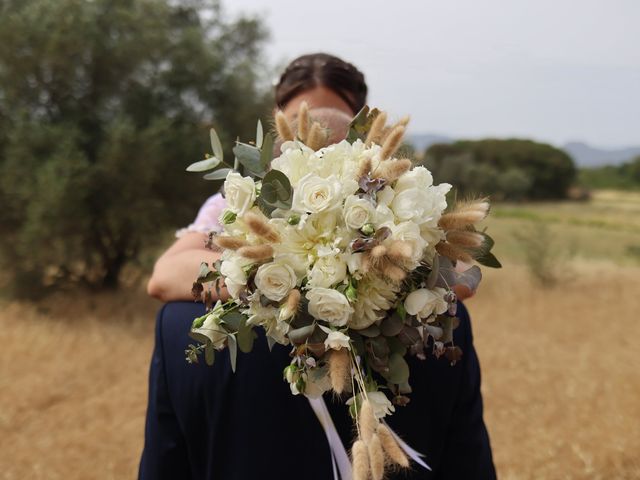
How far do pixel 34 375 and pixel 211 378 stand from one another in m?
5.71

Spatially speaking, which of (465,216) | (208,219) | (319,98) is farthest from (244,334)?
(319,98)

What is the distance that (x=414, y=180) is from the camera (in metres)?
1.14

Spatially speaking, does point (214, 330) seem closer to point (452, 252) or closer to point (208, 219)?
point (452, 252)

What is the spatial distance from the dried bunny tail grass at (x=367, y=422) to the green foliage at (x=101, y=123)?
716 cm

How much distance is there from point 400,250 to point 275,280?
243mm

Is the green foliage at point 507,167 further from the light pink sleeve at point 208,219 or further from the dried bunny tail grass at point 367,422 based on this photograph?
the dried bunny tail grass at point 367,422

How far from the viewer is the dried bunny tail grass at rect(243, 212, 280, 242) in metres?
1.07

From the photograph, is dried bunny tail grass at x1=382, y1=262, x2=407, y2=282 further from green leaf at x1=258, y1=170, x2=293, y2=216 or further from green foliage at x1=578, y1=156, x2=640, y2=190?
green foliage at x1=578, y1=156, x2=640, y2=190

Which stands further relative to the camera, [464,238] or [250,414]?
[250,414]

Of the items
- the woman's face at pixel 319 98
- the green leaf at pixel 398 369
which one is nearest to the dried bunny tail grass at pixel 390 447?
the green leaf at pixel 398 369

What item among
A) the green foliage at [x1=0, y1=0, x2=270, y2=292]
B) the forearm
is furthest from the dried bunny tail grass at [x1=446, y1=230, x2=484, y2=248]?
the green foliage at [x1=0, y1=0, x2=270, y2=292]

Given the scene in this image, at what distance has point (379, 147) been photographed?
118 cm

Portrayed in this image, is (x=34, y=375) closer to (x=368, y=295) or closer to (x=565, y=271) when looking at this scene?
(x=368, y=295)

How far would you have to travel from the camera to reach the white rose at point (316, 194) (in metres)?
1.09
